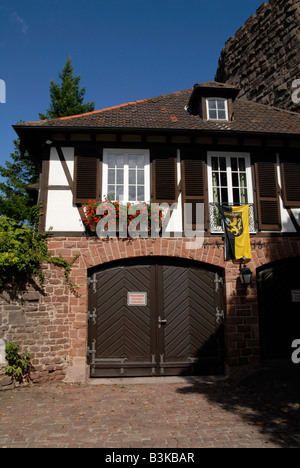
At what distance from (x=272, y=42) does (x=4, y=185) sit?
14.0 m

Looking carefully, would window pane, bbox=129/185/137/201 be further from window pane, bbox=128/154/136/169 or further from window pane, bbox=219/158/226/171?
window pane, bbox=219/158/226/171

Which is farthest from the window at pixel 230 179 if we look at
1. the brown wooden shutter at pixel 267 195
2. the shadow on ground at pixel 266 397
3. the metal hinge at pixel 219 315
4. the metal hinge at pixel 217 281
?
the shadow on ground at pixel 266 397

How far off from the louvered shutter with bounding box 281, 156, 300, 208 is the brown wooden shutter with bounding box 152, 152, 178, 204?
2986mm

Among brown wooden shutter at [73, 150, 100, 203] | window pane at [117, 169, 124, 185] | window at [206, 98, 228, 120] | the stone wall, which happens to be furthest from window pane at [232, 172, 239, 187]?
the stone wall

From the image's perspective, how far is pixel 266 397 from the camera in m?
6.77

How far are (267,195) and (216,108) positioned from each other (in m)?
3.13

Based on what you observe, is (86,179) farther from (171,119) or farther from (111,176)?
(171,119)

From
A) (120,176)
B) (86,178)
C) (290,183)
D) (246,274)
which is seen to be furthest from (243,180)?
(86,178)

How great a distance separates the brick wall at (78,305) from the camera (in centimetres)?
820

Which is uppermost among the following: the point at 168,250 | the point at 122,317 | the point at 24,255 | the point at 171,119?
the point at 171,119

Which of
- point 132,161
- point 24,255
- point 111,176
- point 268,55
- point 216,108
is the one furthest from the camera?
point 268,55

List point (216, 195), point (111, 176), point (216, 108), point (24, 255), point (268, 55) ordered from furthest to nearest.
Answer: point (268, 55) < point (216, 108) < point (216, 195) < point (111, 176) < point (24, 255)

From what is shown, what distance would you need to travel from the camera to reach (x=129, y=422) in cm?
553

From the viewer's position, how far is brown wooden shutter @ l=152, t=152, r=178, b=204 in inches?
365
